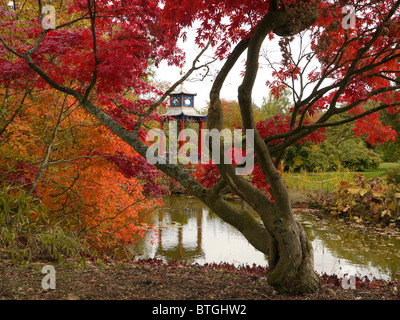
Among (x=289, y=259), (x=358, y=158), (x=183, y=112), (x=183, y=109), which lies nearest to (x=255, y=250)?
(x=289, y=259)

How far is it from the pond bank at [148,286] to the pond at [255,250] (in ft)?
5.53

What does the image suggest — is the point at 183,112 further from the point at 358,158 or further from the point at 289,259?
the point at 289,259

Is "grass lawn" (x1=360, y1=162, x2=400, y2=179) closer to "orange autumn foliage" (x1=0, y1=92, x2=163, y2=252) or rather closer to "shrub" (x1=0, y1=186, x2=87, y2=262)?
"orange autumn foliage" (x1=0, y1=92, x2=163, y2=252)

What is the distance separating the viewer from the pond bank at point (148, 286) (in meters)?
2.45

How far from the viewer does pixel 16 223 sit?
3.69 meters

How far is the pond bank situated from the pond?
1.69 meters

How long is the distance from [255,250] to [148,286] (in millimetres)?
3462

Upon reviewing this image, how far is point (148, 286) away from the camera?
2.71 m

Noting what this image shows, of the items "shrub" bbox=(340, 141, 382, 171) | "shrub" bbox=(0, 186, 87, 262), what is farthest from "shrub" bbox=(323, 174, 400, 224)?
"shrub" bbox=(340, 141, 382, 171)

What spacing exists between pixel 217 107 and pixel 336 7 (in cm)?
121

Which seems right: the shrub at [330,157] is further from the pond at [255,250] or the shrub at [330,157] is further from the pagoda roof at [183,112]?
the pond at [255,250]

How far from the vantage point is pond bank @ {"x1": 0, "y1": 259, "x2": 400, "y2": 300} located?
2.45 metres
